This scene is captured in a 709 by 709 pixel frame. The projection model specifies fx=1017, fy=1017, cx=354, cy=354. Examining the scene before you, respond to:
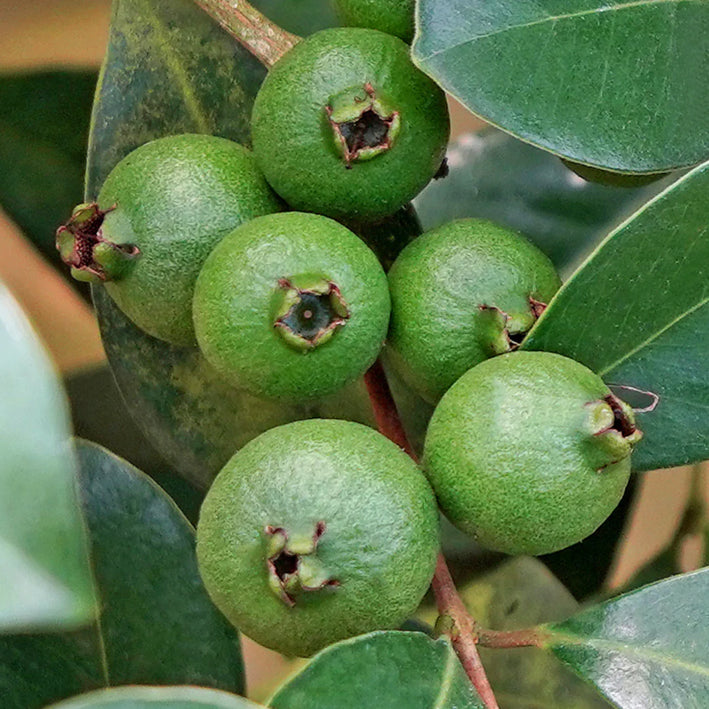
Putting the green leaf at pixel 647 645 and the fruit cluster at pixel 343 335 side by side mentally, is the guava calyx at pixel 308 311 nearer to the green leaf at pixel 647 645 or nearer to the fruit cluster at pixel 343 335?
the fruit cluster at pixel 343 335

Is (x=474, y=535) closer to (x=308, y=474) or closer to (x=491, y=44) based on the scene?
(x=308, y=474)

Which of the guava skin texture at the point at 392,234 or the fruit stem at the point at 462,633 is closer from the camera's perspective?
the fruit stem at the point at 462,633

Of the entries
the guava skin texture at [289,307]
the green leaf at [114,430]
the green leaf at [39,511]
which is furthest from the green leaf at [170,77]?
the green leaf at [39,511]

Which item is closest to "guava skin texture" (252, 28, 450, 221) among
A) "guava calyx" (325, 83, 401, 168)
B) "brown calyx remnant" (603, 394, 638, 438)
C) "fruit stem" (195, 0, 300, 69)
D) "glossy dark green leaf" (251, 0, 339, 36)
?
"guava calyx" (325, 83, 401, 168)

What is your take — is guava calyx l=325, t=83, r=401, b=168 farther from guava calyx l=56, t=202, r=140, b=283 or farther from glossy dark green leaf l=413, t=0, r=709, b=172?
guava calyx l=56, t=202, r=140, b=283

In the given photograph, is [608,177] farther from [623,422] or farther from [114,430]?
[114,430]

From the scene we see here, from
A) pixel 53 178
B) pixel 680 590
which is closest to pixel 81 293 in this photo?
pixel 53 178

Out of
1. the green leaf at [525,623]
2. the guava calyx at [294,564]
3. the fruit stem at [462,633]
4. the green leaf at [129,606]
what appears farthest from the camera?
the green leaf at [525,623]
